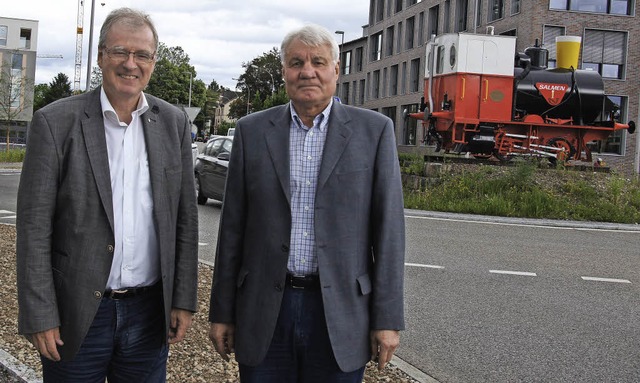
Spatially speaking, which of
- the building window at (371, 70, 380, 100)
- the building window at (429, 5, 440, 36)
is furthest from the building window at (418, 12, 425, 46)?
the building window at (371, 70, 380, 100)

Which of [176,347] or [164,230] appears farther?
[176,347]

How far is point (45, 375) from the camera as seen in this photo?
9.53 feet

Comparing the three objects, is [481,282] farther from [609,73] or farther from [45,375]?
[609,73]

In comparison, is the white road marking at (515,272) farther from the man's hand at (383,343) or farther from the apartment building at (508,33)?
the apartment building at (508,33)

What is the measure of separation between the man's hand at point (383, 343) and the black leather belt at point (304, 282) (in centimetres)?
30

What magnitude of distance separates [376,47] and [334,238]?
59.5 meters

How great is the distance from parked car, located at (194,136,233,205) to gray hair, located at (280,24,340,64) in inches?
487

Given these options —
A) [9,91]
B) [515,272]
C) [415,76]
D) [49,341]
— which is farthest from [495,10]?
[49,341]

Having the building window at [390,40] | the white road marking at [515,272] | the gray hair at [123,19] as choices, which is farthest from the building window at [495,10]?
the gray hair at [123,19]

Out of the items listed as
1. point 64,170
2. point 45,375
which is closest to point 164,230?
point 64,170

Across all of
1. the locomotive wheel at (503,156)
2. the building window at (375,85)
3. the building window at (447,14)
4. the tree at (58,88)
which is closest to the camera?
the locomotive wheel at (503,156)

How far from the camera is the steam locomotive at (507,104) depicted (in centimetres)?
1975

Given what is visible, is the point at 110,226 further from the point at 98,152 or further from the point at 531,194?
the point at 531,194

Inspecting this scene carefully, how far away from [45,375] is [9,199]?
15.5 metres
